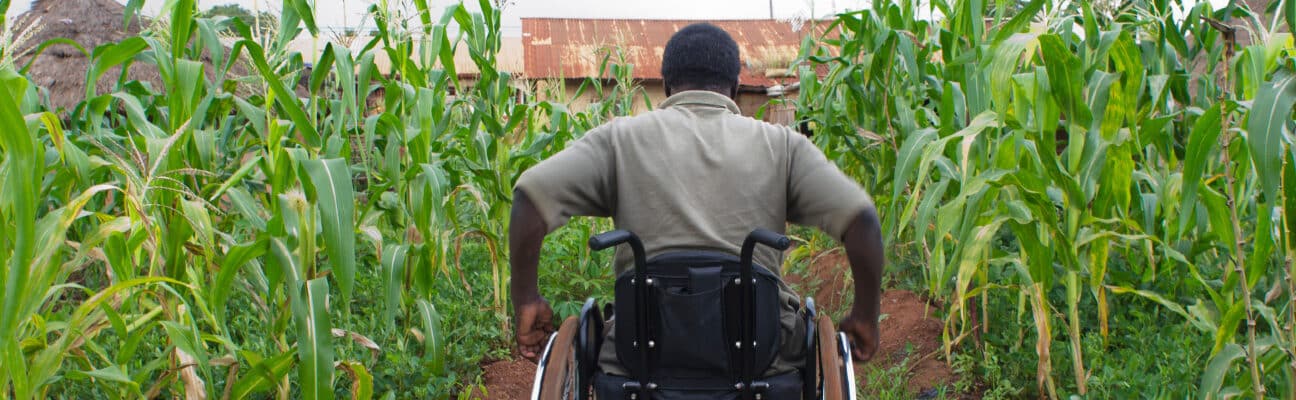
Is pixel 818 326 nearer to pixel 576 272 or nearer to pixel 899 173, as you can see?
pixel 899 173

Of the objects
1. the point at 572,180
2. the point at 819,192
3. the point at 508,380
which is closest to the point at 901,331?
the point at 508,380

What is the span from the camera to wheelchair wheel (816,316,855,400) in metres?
1.68

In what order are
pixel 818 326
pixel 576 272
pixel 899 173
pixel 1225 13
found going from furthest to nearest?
pixel 576 272, pixel 1225 13, pixel 899 173, pixel 818 326

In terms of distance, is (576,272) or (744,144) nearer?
(744,144)

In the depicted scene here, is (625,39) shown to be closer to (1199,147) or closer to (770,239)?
(1199,147)

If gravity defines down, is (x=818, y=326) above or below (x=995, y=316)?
above

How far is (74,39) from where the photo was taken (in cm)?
698

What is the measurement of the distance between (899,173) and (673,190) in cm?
122

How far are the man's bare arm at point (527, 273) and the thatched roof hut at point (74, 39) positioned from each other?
5540mm

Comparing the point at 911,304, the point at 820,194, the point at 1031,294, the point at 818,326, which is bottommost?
the point at 911,304

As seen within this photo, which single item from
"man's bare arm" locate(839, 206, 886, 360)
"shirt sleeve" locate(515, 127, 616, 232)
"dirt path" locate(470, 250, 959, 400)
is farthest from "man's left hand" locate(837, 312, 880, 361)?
"dirt path" locate(470, 250, 959, 400)

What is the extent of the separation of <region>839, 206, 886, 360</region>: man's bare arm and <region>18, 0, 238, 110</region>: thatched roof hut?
6.05 meters

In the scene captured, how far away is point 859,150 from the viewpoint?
4688mm

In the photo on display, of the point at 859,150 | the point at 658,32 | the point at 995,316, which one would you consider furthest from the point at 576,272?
the point at 658,32
